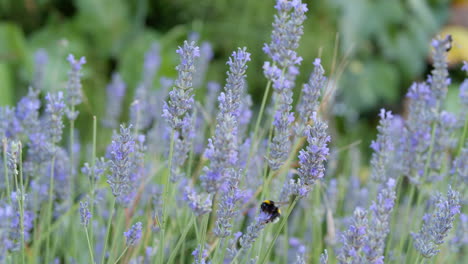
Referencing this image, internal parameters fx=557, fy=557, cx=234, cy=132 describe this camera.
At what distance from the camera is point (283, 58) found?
0.98m

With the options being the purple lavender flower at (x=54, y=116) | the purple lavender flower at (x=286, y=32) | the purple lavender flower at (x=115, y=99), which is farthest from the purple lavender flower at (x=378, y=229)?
the purple lavender flower at (x=115, y=99)

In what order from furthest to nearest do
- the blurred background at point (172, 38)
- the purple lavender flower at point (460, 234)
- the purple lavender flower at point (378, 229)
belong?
the blurred background at point (172, 38) < the purple lavender flower at point (460, 234) < the purple lavender flower at point (378, 229)

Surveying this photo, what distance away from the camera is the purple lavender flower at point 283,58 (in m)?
0.87

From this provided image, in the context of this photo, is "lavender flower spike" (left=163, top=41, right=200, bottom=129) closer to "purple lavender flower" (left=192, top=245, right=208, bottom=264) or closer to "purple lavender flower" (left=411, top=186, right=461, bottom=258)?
"purple lavender flower" (left=192, top=245, right=208, bottom=264)

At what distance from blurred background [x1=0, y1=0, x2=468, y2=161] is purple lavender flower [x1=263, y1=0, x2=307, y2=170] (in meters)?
1.46

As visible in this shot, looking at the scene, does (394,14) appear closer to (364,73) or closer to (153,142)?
(364,73)

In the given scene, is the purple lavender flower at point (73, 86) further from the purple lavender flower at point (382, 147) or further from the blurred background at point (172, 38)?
the blurred background at point (172, 38)

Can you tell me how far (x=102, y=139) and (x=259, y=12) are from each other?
1057mm

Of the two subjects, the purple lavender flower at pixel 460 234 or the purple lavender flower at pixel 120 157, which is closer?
the purple lavender flower at pixel 120 157

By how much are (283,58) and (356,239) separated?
38cm

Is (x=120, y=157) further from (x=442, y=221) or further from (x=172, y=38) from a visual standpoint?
(x=172, y=38)

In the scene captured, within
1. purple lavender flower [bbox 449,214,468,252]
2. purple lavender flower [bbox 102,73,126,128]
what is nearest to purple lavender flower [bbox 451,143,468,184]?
purple lavender flower [bbox 449,214,468,252]

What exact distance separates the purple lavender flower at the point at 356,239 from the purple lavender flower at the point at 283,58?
18cm

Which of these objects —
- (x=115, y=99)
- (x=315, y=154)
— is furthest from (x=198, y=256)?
(x=115, y=99)
